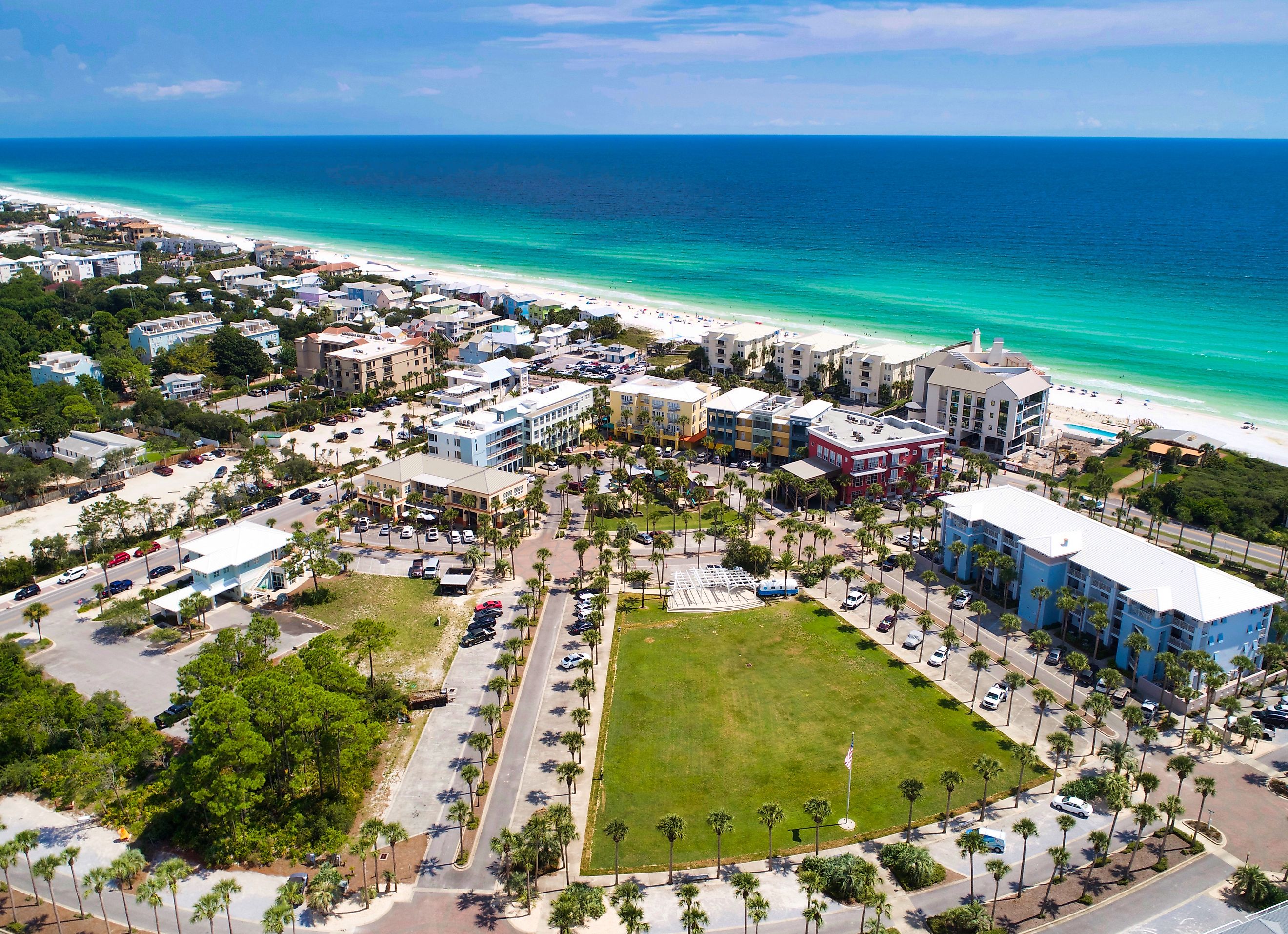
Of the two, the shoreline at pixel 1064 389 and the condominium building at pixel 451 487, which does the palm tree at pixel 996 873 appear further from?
the shoreline at pixel 1064 389

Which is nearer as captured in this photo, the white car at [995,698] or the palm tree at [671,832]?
the palm tree at [671,832]

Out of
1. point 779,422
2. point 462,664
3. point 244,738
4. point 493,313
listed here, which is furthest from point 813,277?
point 244,738

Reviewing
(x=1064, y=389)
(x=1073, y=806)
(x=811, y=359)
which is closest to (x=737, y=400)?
(x=811, y=359)

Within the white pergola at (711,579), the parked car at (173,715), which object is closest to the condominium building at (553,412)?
the white pergola at (711,579)

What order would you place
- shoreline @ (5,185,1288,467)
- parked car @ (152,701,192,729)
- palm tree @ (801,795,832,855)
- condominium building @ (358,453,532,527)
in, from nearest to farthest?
1. palm tree @ (801,795,832,855)
2. parked car @ (152,701,192,729)
3. condominium building @ (358,453,532,527)
4. shoreline @ (5,185,1288,467)

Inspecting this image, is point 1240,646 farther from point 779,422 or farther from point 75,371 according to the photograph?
point 75,371

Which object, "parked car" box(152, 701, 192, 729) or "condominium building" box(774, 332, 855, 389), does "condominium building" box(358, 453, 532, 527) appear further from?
"condominium building" box(774, 332, 855, 389)

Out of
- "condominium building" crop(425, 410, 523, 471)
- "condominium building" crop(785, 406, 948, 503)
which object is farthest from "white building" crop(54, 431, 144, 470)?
"condominium building" crop(785, 406, 948, 503)
